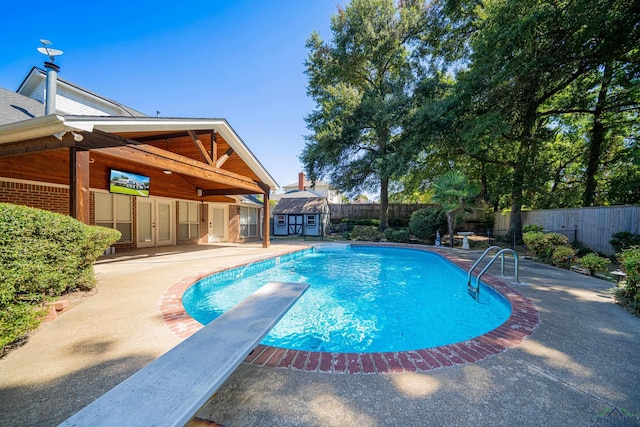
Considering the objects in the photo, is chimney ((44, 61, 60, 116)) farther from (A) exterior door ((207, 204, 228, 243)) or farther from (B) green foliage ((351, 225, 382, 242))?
(B) green foliage ((351, 225, 382, 242))

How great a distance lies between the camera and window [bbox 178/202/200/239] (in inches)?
461

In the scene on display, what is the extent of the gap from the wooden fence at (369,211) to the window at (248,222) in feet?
23.3

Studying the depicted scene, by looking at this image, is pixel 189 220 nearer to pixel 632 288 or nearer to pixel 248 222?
pixel 248 222

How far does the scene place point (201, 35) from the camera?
9555 millimetres

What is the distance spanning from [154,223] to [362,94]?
1408cm

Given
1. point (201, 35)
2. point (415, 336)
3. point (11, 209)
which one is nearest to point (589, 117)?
point (415, 336)

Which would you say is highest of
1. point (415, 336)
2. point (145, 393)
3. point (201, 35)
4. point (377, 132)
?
point (201, 35)

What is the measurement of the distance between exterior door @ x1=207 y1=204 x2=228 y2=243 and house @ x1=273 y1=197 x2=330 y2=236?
5.80m

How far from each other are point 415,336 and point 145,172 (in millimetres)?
10668

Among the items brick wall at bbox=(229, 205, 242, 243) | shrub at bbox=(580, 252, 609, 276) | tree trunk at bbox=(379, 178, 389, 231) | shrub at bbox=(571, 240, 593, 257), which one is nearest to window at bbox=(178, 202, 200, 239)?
brick wall at bbox=(229, 205, 242, 243)

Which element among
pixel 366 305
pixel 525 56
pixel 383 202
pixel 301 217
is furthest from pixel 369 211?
pixel 366 305

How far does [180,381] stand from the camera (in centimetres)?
158

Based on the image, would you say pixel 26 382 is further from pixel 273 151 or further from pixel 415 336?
pixel 273 151

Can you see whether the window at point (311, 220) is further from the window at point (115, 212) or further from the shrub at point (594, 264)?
the shrub at point (594, 264)
